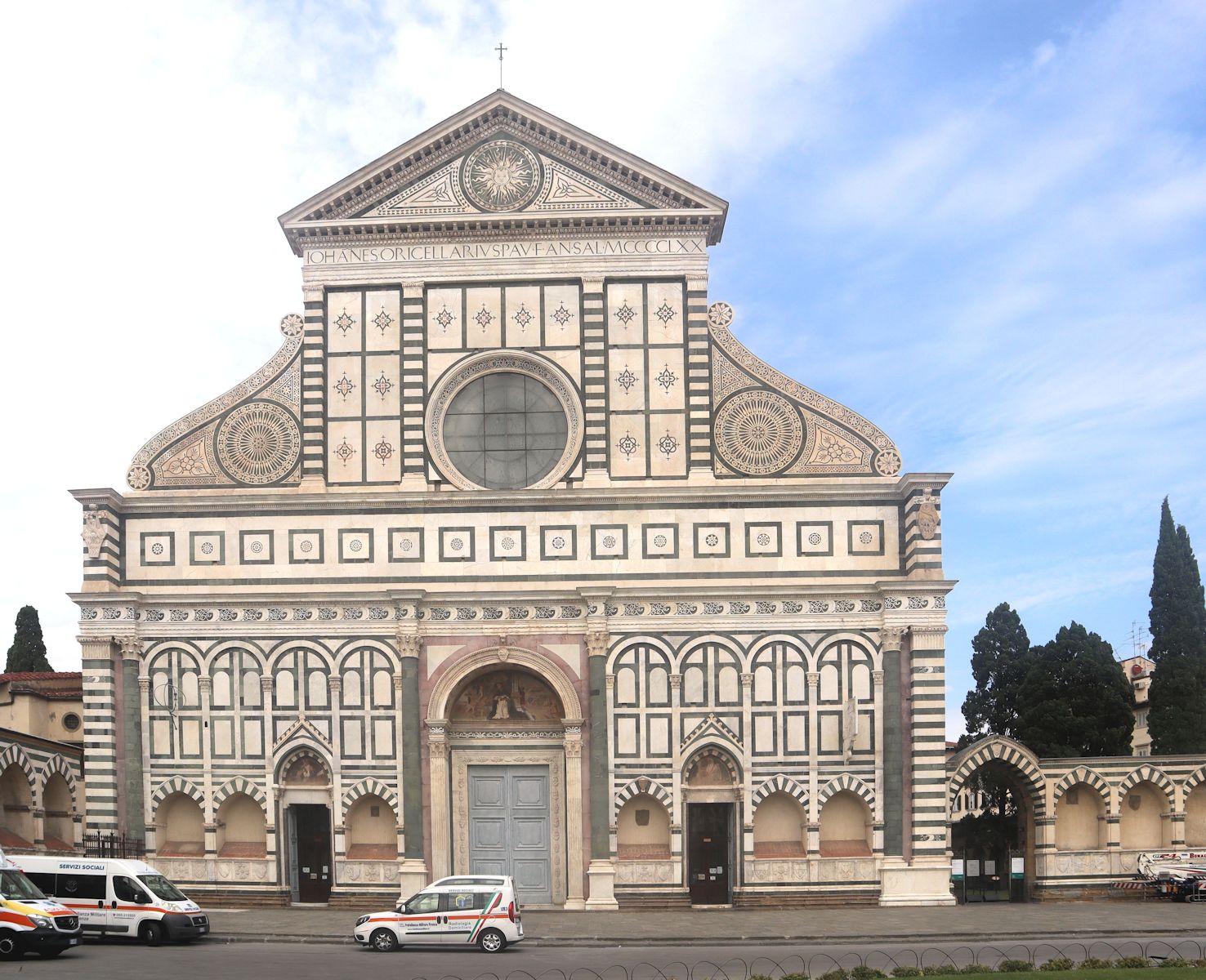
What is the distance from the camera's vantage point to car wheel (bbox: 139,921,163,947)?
26375 millimetres

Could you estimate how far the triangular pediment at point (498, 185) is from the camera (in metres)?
34.6

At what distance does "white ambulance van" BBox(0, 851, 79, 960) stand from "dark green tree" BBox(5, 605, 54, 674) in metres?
27.8

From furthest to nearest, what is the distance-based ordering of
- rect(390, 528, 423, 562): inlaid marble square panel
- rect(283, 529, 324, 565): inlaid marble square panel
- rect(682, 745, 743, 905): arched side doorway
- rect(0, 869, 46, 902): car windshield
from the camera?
rect(283, 529, 324, 565): inlaid marble square panel < rect(390, 528, 423, 562): inlaid marble square panel < rect(682, 745, 743, 905): arched side doorway < rect(0, 869, 46, 902): car windshield

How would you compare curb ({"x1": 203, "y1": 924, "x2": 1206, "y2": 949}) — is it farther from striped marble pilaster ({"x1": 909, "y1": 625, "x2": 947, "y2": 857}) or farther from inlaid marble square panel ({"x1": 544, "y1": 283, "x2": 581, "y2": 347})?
inlaid marble square panel ({"x1": 544, "y1": 283, "x2": 581, "y2": 347})

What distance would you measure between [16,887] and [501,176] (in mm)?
20445

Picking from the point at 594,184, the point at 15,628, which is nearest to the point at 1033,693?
the point at 594,184

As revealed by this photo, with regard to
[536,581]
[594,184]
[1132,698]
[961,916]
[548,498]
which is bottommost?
[961,916]

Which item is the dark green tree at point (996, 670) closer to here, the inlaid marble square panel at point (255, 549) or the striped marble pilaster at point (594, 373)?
the striped marble pilaster at point (594, 373)

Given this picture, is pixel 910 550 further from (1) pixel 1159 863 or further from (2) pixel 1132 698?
(2) pixel 1132 698

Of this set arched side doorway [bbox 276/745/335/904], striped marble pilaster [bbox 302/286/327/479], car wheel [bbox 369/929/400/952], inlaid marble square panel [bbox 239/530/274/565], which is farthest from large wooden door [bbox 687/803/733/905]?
striped marble pilaster [bbox 302/286/327/479]

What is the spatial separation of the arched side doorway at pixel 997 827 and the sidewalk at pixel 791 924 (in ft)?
7.43

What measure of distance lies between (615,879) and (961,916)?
814 centimetres

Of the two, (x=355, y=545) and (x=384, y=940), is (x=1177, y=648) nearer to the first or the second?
(x=355, y=545)

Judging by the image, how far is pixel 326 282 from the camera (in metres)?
34.9
